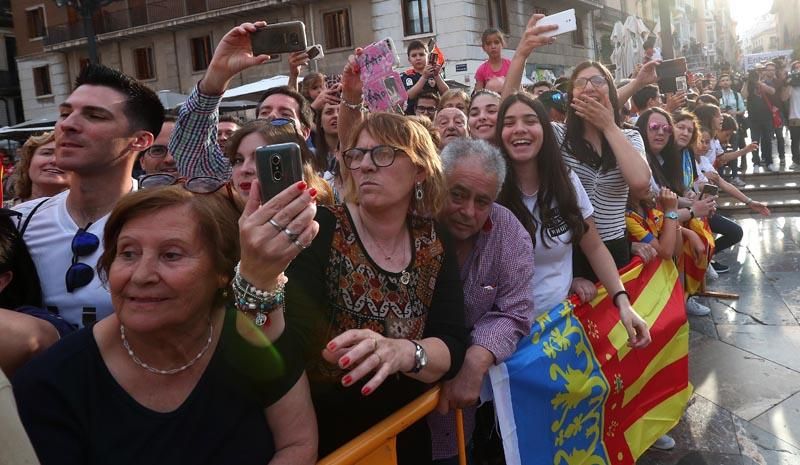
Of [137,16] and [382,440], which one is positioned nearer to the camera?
[382,440]

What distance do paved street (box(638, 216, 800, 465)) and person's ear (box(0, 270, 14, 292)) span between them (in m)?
3.29

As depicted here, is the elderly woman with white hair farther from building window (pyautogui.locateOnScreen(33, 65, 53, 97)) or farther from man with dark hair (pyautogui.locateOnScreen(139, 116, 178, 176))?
building window (pyautogui.locateOnScreen(33, 65, 53, 97))

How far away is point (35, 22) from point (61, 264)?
117 feet

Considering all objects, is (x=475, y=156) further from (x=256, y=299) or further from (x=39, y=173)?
(x=39, y=173)

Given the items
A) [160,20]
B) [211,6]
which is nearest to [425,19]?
[211,6]

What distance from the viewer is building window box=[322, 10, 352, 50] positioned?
76.1 ft

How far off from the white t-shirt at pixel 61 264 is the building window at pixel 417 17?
2079 cm

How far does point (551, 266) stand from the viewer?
3.07 meters

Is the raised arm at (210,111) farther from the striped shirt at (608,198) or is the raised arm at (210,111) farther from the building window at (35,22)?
the building window at (35,22)

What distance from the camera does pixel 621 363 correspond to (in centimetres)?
313

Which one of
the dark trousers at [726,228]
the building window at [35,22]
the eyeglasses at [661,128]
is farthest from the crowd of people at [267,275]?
the building window at [35,22]

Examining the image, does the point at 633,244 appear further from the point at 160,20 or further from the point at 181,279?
the point at 160,20

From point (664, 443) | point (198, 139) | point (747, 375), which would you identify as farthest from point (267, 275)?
point (747, 375)

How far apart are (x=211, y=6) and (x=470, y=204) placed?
26.4m
